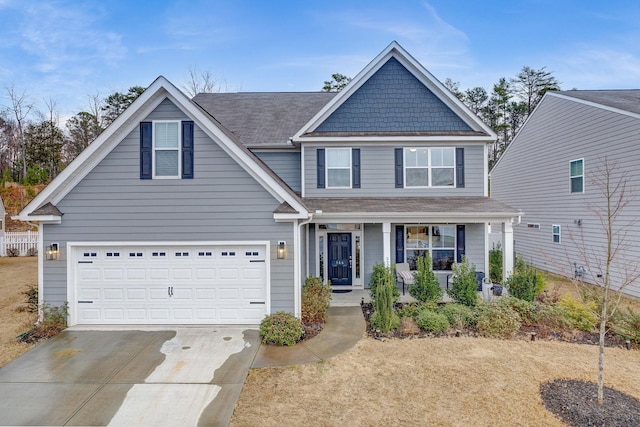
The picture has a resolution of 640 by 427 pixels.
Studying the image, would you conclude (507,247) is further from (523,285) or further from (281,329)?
(281,329)

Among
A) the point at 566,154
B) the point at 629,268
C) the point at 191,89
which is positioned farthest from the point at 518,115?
the point at 191,89

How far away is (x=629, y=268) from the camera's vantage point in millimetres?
11023

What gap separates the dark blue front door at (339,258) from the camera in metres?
11.8

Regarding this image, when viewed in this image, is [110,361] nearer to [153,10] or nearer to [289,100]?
[289,100]

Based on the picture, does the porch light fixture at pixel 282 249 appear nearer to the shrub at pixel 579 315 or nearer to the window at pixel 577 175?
the shrub at pixel 579 315

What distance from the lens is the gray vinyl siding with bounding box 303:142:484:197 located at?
461 inches

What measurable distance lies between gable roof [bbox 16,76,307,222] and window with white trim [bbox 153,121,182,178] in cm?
49

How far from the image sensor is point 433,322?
798 centimetres

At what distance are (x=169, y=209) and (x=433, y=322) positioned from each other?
7267 millimetres

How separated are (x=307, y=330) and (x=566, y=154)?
13882 millimetres

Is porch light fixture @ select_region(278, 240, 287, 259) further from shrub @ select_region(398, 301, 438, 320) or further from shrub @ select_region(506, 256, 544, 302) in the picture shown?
shrub @ select_region(506, 256, 544, 302)

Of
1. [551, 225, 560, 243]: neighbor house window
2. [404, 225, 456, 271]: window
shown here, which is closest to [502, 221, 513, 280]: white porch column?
[404, 225, 456, 271]: window

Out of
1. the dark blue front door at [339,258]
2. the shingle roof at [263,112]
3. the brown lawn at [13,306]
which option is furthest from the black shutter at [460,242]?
the brown lawn at [13,306]

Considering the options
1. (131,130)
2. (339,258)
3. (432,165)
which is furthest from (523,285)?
(131,130)
